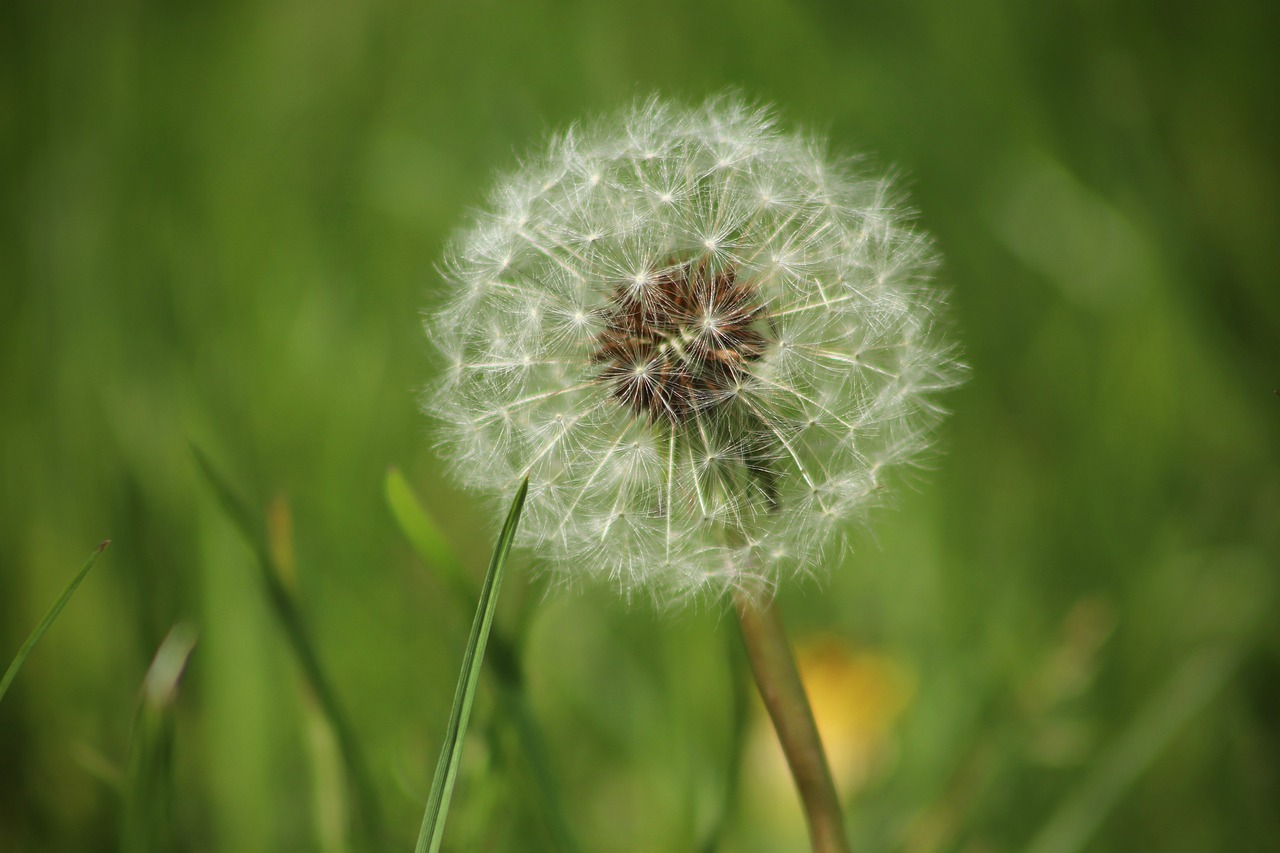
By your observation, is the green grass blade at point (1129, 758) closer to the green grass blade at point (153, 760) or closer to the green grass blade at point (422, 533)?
the green grass blade at point (422, 533)

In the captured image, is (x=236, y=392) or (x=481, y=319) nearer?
(x=481, y=319)

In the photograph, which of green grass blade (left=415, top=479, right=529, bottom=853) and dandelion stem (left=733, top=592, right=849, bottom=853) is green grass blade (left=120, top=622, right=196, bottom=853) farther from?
dandelion stem (left=733, top=592, right=849, bottom=853)

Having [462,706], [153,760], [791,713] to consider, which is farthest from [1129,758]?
[153,760]

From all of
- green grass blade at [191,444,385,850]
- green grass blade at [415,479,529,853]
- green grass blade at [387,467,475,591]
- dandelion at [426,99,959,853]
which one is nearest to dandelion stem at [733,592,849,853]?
dandelion at [426,99,959,853]

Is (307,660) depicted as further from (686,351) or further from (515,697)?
(686,351)

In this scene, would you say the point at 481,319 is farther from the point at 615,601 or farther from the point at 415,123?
the point at 415,123

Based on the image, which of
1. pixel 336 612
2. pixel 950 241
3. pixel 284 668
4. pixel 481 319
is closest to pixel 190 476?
pixel 336 612

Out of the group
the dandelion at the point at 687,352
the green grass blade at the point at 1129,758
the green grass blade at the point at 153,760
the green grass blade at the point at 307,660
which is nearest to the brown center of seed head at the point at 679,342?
the dandelion at the point at 687,352
